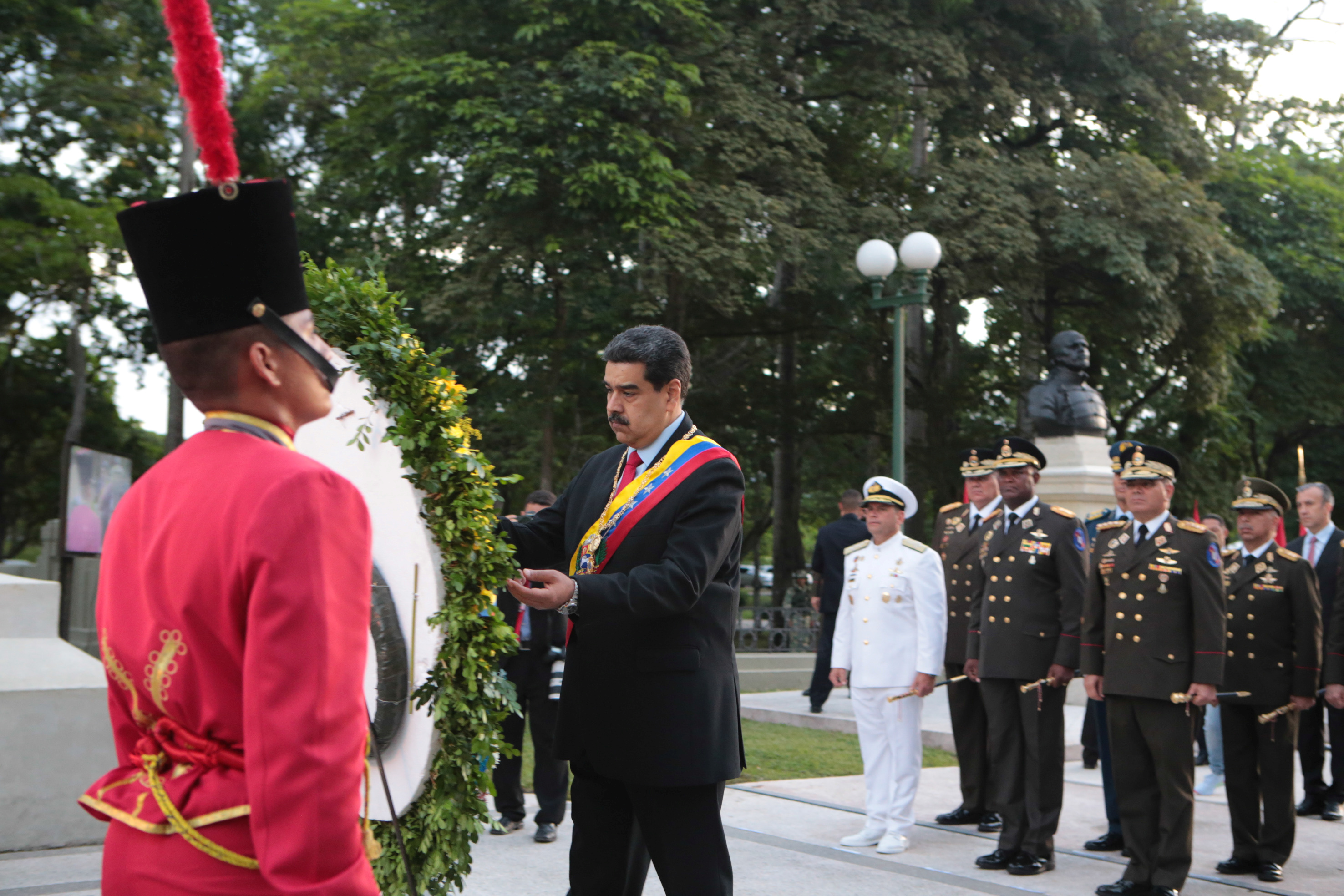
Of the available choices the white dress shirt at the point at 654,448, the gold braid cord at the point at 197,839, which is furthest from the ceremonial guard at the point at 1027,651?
the gold braid cord at the point at 197,839

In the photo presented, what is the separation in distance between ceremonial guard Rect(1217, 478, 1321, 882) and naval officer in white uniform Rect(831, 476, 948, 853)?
1649mm

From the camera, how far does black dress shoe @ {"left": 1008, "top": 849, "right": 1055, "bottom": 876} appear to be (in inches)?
255

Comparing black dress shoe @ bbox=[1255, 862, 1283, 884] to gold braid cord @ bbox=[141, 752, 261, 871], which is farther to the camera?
black dress shoe @ bbox=[1255, 862, 1283, 884]

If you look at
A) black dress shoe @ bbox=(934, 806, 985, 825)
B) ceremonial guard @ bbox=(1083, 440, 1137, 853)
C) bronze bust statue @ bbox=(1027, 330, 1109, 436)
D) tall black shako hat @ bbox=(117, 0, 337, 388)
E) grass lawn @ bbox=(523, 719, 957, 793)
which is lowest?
grass lawn @ bbox=(523, 719, 957, 793)

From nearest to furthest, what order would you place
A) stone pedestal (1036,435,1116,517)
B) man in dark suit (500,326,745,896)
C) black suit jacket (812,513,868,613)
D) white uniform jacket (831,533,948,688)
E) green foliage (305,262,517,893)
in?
green foliage (305,262,517,893) < man in dark suit (500,326,745,896) < white uniform jacket (831,533,948,688) < black suit jacket (812,513,868,613) < stone pedestal (1036,435,1116,517)

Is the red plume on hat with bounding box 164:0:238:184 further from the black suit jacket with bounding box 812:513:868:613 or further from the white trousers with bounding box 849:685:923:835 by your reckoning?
the black suit jacket with bounding box 812:513:868:613

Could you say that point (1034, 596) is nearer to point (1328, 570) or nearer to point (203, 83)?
point (1328, 570)

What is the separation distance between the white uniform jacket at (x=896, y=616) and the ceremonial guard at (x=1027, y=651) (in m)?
0.34

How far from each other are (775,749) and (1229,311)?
1507cm

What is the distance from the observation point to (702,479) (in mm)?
3467

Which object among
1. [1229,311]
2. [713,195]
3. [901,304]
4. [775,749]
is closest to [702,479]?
[775,749]

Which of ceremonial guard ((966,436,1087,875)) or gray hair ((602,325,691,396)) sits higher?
gray hair ((602,325,691,396))

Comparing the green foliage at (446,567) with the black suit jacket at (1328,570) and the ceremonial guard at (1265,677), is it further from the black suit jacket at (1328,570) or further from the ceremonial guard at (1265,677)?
the black suit jacket at (1328,570)

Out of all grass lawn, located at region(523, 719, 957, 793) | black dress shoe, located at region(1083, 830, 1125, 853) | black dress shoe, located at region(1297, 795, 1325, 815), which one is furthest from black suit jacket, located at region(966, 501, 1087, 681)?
black dress shoe, located at region(1297, 795, 1325, 815)
